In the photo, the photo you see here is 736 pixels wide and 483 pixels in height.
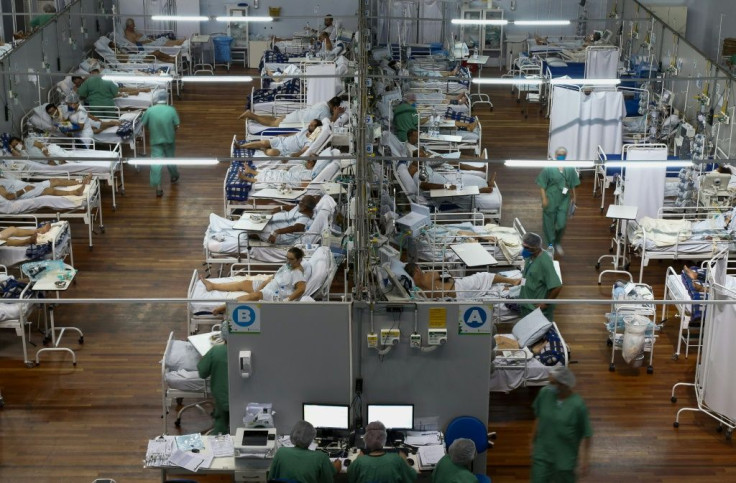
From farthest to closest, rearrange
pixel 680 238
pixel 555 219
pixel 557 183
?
pixel 555 219
pixel 557 183
pixel 680 238

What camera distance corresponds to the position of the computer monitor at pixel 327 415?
899cm

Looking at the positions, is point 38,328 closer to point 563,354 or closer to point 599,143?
point 563,354

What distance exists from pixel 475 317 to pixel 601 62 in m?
10.1

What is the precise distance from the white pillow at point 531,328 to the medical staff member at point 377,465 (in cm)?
251

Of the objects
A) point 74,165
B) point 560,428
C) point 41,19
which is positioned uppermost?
point 41,19

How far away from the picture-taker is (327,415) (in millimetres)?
9008

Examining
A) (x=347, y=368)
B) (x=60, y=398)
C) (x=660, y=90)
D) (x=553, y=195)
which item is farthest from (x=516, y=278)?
(x=660, y=90)

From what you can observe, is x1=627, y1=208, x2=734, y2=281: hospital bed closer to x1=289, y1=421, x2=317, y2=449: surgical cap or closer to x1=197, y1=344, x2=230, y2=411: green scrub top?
x1=197, y1=344, x2=230, y2=411: green scrub top

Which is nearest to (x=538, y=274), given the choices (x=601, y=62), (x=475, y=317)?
(x=475, y=317)

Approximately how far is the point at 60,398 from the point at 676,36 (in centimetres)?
1186

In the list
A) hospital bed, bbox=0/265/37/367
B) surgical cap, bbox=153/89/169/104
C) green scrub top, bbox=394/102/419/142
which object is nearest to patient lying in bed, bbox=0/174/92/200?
hospital bed, bbox=0/265/37/367

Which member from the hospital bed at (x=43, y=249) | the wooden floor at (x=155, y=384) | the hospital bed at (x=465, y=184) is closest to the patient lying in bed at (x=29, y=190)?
the wooden floor at (x=155, y=384)

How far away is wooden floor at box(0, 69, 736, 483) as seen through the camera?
31.6ft

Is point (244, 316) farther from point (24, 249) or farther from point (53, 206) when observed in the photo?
point (53, 206)
